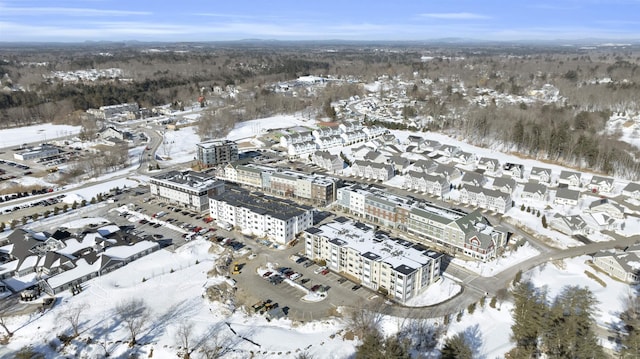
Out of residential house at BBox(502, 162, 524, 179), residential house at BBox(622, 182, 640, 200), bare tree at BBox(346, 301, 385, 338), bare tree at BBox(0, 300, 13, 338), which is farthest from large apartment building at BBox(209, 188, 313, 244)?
residential house at BBox(622, 182, 640, 200)

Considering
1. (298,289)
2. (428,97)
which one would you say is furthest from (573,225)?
(428,97)

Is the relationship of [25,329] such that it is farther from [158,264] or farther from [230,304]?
[230,304]

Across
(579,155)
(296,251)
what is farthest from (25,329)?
(579,155)

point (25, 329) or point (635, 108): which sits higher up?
point (635, 108)

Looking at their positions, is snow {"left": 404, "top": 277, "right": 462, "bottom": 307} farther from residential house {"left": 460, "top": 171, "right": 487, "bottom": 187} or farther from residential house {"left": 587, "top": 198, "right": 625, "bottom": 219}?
residential house {"left": 587, "top": 198, "right": 625, "bottom": 219}

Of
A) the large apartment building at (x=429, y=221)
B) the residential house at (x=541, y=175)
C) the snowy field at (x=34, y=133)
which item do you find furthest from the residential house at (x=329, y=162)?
the snowy field at (x=34, y=133)

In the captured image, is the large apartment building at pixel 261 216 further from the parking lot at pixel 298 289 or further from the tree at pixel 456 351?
the tree at pixel 456 351
